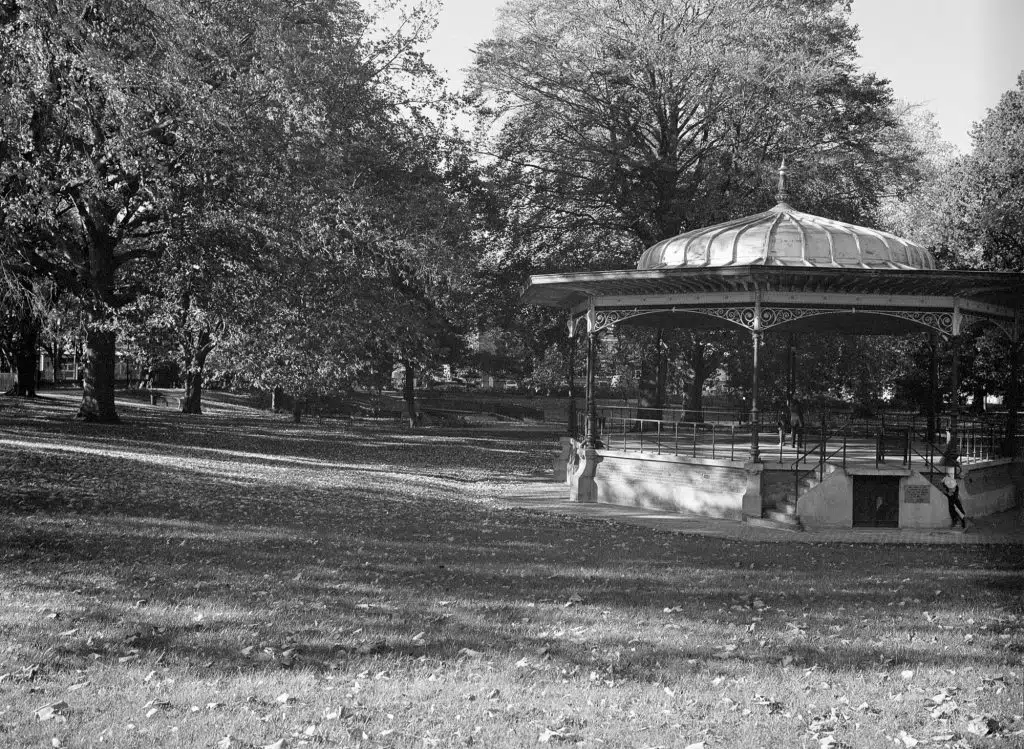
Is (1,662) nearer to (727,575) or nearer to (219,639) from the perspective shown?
(219,639)

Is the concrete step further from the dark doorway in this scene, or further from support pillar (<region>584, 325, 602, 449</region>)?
support pillar (<region>584, 325, 602, 449</region>)

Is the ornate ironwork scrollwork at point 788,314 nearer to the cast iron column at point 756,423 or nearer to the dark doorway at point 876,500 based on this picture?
the cast iron column at point 756,423

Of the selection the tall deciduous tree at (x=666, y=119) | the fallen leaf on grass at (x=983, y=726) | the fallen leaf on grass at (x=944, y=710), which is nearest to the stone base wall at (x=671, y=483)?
the tall deciduous tree at (x=666, y=119)

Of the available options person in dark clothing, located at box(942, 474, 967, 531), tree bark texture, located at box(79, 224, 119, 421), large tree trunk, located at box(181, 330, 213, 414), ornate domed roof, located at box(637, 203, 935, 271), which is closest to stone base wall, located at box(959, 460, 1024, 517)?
person in dark clothing, located at box(942, 474, 967, 531)

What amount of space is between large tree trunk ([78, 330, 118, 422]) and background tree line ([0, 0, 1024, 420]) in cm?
12

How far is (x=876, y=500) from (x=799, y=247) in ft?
16.1

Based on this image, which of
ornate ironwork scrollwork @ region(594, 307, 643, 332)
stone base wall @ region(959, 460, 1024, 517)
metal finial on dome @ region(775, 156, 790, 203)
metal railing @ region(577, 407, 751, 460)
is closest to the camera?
stone base wall @ region(959, 460, 1024, 517)

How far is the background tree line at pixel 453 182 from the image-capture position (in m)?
21.2

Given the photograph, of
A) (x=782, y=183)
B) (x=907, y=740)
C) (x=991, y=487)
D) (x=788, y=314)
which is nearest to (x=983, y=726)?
(x=907, y=740)

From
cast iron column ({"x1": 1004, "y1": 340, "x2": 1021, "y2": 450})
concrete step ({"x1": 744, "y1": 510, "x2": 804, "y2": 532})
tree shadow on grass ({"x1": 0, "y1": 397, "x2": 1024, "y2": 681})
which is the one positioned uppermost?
cast iron column ({"x1": 1004, "y1": 340, "x2": 1021, "y2": 450})

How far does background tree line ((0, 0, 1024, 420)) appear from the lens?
69.7 feet

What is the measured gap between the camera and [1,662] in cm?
649

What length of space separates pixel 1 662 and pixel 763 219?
16795mm

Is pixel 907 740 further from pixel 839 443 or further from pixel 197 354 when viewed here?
pixel 197 354
